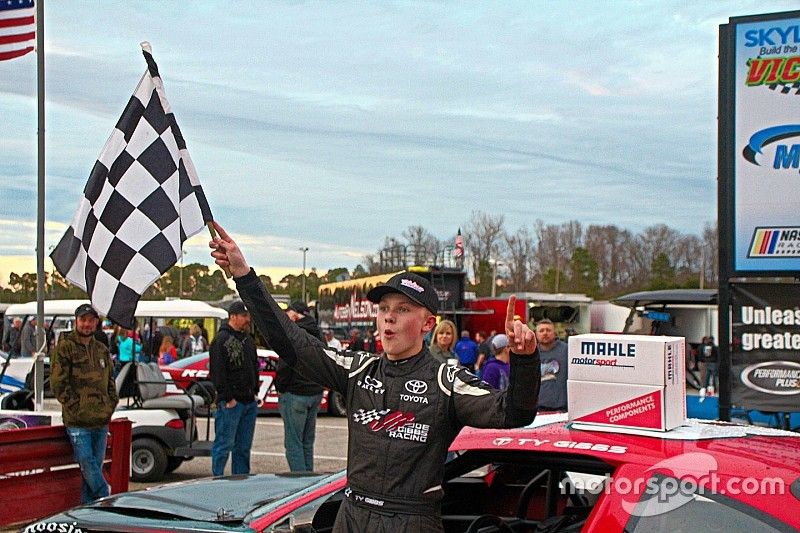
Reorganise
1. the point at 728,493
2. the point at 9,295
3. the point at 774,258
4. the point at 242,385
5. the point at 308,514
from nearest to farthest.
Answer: the point at 728,493
the point at 308,514
the point at 774,258
the point at 242,385
the point at 9,295

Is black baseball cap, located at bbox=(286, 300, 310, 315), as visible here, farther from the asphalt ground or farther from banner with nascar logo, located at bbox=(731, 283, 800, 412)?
banner with nascar logo, located at bbox=(731, 283, 800, 412)

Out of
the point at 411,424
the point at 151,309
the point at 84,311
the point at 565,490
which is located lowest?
the point at 565,490

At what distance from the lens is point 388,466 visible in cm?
310

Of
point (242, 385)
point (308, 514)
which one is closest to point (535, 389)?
point (308, 514)

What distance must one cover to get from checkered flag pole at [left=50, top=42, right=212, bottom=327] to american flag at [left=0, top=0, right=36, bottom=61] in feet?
11.0

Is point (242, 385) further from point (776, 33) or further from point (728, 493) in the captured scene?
point (728, 493)

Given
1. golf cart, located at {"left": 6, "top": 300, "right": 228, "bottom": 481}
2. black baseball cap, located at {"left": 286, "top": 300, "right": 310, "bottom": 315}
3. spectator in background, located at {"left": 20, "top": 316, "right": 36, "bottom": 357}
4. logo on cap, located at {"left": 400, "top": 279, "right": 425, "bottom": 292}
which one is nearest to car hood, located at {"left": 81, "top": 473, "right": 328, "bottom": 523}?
logo on cap, located at {"left": 400, "top": 279, "right": 425, "bottom": 292}

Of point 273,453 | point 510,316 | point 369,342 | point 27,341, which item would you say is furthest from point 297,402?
point 369,342

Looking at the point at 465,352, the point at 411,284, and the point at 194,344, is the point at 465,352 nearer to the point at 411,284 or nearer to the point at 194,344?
the point at 194,344

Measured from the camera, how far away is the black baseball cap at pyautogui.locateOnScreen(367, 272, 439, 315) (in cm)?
325

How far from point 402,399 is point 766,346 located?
527cm

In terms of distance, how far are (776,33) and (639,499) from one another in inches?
223

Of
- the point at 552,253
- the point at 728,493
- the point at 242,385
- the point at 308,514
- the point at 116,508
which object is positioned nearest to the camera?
the point at 728,493

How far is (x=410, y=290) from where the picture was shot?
3.26m
